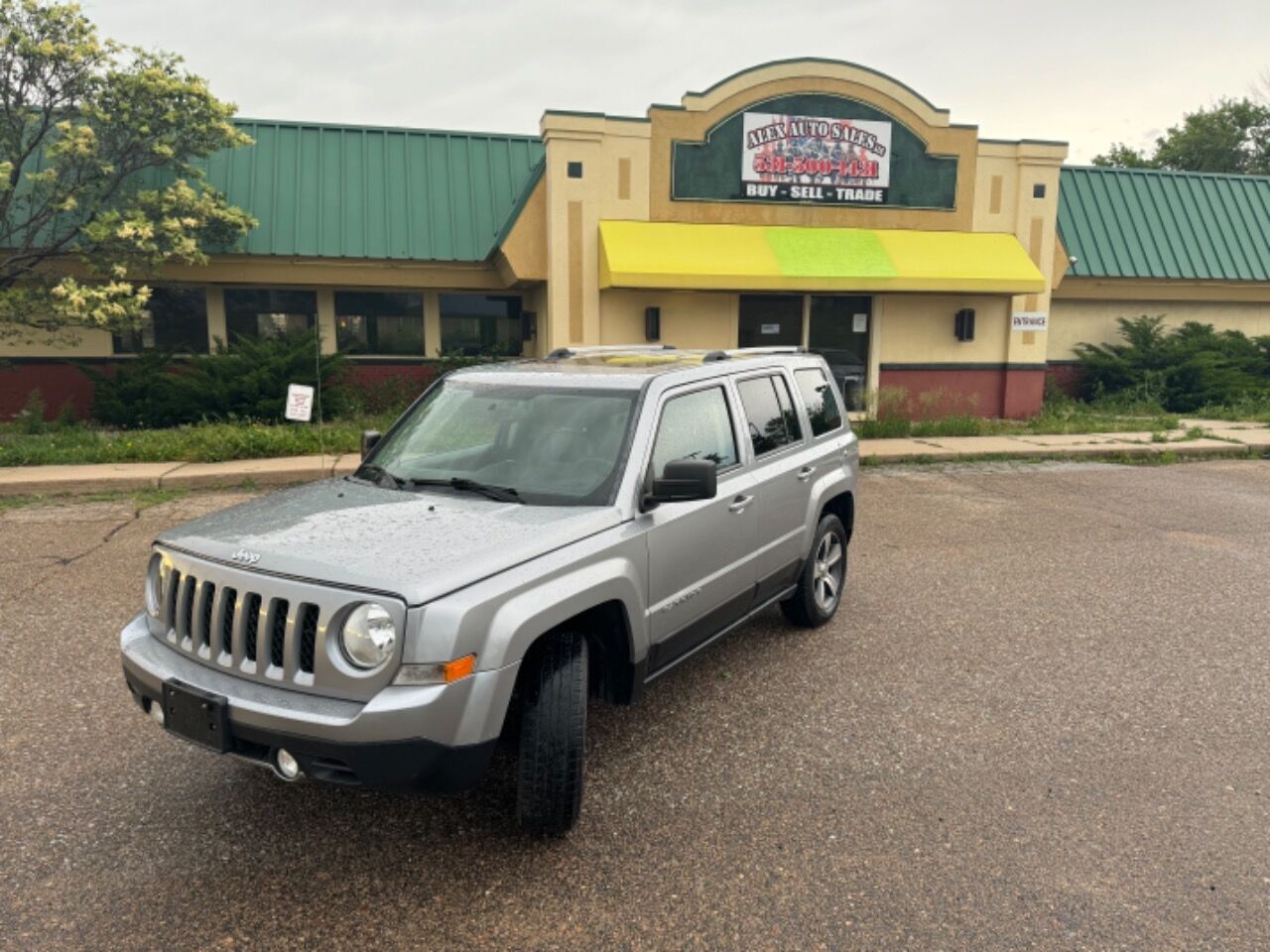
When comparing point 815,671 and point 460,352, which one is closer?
point 815,671

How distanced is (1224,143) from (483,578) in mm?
46238

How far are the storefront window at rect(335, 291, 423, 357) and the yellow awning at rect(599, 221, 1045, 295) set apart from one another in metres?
4.55

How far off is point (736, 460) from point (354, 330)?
13.9 m

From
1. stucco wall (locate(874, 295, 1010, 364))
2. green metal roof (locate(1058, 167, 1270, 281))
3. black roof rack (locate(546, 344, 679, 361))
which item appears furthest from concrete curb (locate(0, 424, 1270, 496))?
black roof rack (locate(546, 344, 679, 361))

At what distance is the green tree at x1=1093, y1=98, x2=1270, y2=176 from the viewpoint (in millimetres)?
37750

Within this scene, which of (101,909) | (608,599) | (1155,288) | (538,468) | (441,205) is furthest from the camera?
(1155,288)

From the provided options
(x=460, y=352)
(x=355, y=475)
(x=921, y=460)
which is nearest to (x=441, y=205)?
(x=460, y=352)

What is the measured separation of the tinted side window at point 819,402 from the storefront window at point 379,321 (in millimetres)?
12476

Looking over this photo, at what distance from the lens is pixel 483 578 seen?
2.95 meters

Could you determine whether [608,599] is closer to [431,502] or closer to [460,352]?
[431,502]

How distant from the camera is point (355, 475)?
4.27m

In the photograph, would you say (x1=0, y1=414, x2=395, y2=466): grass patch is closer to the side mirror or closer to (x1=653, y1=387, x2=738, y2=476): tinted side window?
(x1=653, y1=387, x2=738, y2=476): tinted side window

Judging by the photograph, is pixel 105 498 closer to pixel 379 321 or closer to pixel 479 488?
pixel 379 321

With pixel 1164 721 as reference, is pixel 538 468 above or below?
above
